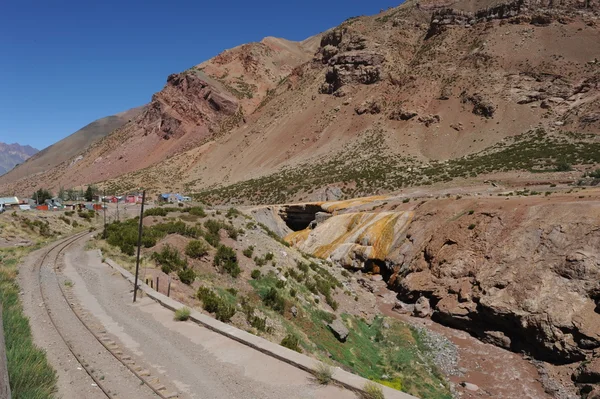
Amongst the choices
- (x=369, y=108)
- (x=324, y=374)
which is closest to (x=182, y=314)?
(x=324, y=374)

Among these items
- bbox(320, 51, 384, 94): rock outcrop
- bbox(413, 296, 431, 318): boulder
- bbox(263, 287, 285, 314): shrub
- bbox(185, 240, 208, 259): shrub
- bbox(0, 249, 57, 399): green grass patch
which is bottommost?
bbox(413, 296, 431, 318): boulder

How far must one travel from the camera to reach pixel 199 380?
7.20 metres

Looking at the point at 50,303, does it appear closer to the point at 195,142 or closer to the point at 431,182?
the point at 431,182

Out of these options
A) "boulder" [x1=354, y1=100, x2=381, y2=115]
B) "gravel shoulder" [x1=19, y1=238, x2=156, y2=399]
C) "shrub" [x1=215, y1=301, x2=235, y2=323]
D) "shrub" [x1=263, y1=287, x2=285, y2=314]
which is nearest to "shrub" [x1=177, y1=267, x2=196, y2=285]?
"shrub" [x1=215, y1=301, x2=235, y2=323]

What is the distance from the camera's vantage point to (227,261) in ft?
55.5

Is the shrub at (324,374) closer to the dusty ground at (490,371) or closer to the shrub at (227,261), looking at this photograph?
the dusty ground at (490,371)

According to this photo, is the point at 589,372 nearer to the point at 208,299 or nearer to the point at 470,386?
the point at 470,386

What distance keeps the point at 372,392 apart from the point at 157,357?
4.67 metres

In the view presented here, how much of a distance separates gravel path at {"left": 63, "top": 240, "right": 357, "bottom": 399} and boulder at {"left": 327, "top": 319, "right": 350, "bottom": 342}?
6.45 m

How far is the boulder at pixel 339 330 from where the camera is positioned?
46.8 ft

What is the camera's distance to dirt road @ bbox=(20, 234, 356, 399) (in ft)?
22.1

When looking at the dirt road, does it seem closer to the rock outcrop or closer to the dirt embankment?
the dirt embankment

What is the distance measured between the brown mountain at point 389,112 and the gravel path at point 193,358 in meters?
35.6

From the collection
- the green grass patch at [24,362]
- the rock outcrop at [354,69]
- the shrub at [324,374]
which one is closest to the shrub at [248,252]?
the green grass patch at [24,362]
